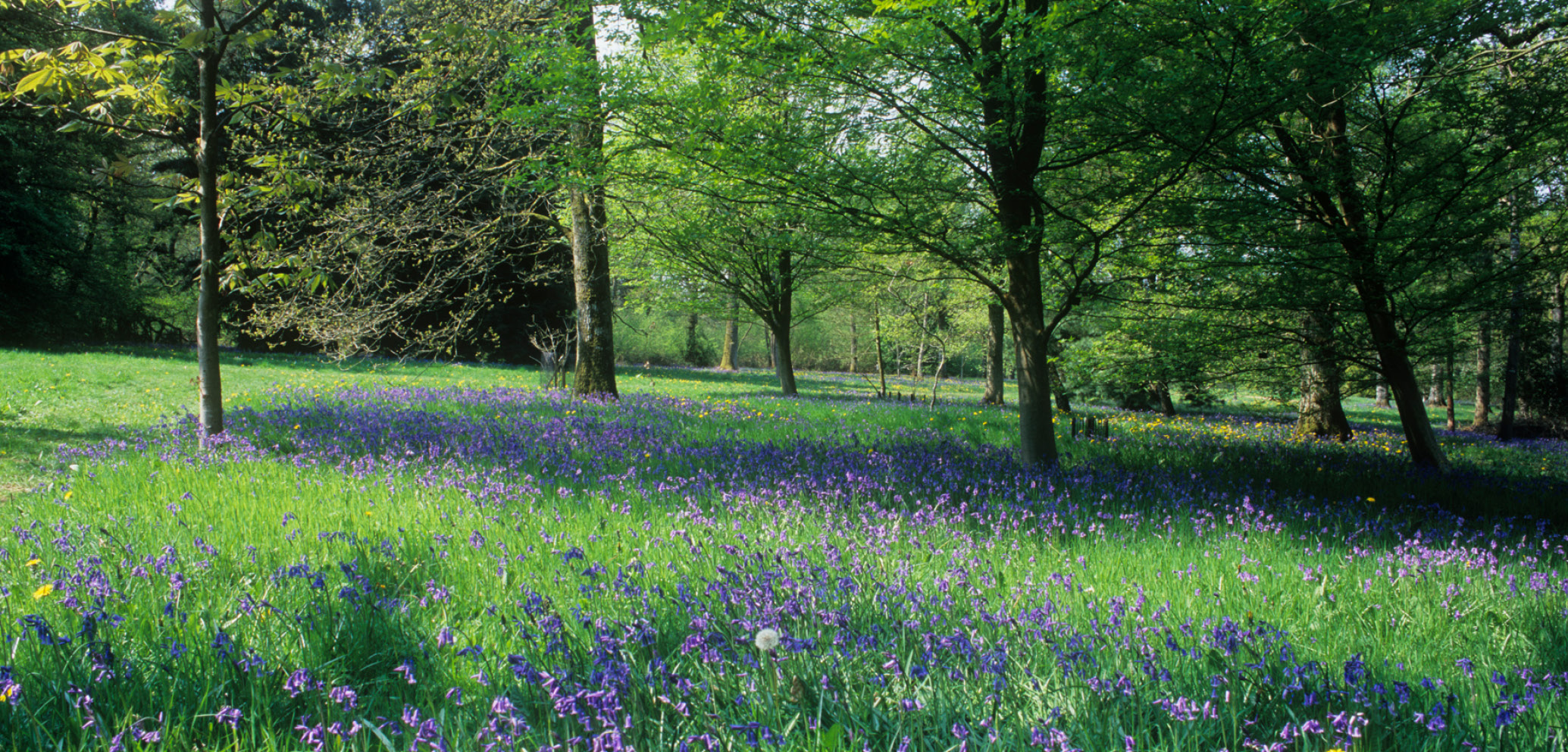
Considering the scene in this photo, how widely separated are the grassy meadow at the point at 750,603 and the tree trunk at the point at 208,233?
1.68 ft

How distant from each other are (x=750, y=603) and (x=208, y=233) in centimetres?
642

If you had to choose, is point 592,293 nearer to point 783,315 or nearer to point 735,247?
point 735,247

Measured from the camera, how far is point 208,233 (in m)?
6.11

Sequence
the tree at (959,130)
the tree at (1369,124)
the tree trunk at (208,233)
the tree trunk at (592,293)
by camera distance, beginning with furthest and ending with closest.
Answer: the tree trunk at (592,293) → the tree trunk at (208,233) → the tree at (1369,124) → the tree at (959,130)

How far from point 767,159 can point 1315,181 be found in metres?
4.96

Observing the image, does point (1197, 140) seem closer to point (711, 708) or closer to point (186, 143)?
point (711, 708)

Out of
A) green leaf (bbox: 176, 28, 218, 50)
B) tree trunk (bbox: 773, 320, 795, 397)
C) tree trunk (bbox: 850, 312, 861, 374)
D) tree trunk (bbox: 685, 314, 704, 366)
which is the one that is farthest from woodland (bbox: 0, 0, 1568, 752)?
tree trunk (bbox: 850, 312, 861, 374)

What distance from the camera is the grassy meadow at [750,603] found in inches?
75.0

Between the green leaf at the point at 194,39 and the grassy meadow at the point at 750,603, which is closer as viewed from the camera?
the grassy meadow at the point at 750,603

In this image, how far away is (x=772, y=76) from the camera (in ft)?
19.2

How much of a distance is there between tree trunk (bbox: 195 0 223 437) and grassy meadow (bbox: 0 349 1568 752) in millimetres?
514

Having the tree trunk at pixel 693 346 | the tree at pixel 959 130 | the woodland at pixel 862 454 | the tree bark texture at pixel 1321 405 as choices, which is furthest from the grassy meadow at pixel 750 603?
the tree trunk at pixel 693 346

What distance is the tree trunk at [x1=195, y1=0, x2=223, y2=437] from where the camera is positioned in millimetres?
5926

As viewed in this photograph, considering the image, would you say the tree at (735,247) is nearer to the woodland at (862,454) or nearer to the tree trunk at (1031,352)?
the woodland at (862,454)
